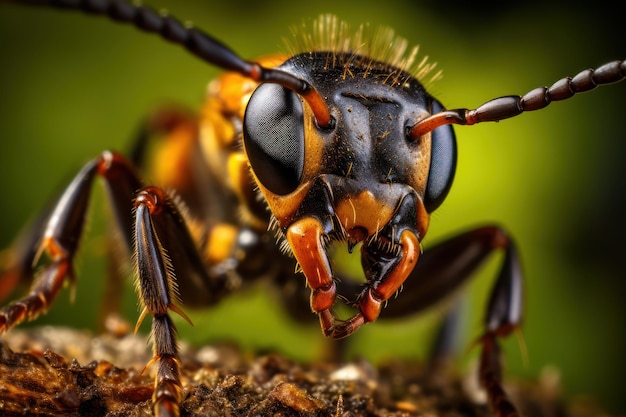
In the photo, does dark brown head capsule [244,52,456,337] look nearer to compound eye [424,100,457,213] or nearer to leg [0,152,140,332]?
compound eye [424,100,457,213]

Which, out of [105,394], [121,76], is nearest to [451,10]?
[121,76]

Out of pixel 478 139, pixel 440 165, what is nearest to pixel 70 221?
pixel 440 165

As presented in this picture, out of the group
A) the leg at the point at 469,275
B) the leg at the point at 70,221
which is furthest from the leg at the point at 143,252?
the leg at the point at 469,275

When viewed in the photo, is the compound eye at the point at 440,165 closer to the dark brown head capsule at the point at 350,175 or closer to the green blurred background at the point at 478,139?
the dark brown head capsule at the point at 350,175

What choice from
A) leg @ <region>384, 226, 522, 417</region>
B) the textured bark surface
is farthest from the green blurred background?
the textured bark surface

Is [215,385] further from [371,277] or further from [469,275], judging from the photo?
[469,275]
